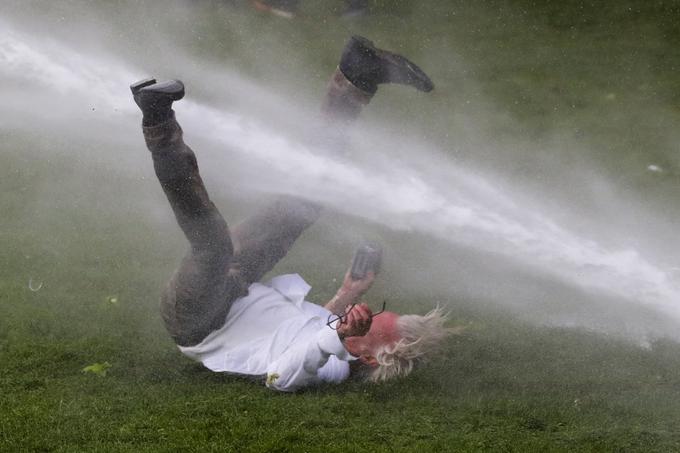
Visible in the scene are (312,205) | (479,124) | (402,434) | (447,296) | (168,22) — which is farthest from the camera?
(168,22)

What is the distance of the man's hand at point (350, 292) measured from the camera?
19.3 ft

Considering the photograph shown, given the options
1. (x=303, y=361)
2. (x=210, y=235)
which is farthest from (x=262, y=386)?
(x=210, y=235)

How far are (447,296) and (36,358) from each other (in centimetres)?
298

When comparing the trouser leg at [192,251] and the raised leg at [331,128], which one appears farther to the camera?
the raised leg at [331,128]

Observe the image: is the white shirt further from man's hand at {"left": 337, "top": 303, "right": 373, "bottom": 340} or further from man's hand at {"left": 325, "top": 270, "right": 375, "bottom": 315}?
man's hand at {"left": 325, "top": 270, "right": 375, "bottom": 315}

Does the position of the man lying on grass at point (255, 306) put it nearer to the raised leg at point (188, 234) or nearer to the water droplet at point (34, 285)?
the raised leg at point (188, 234)

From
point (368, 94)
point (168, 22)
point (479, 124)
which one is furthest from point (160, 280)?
point (168, 22)

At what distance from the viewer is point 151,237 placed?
746 centimetres

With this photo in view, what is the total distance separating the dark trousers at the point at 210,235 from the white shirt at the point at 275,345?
0.08 meters

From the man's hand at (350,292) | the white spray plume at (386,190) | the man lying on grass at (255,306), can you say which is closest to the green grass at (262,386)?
the man lying on grass at (255,306)

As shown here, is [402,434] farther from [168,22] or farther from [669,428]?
[168,22]

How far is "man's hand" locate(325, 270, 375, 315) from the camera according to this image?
232 inches

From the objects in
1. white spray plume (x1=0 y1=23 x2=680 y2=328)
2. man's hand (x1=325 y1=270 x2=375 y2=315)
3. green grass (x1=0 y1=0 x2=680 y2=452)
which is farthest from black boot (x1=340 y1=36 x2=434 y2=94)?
green grass (x1=0 y1=0 x2=680 y2=452)

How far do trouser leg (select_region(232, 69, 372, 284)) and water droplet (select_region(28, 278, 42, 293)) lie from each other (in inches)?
60.2
